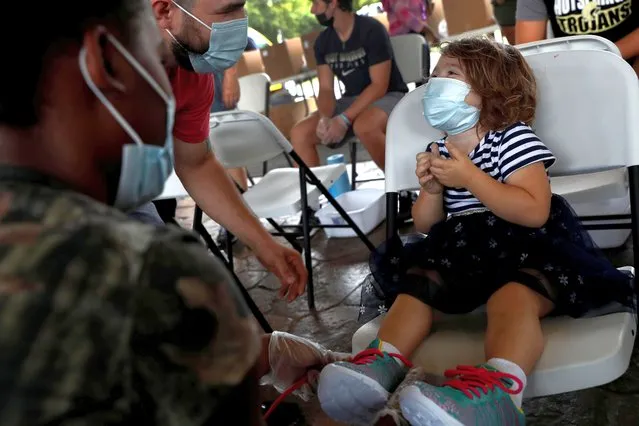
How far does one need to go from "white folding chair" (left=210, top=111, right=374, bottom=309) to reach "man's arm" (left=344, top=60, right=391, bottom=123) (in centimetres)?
49

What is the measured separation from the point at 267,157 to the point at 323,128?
28.3 inches

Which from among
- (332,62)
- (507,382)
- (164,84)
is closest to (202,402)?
(164,84)

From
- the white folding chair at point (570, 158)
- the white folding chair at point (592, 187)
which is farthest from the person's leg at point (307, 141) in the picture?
the white folding chair at point (570, 158)

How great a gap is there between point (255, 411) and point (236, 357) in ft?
0.22

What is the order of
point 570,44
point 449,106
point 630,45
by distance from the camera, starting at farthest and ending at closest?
1. point 630,45
2. point 570,44
3. point 449,106

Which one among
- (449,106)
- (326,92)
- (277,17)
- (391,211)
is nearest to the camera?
(449,106)

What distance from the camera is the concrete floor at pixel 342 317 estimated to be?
1563mm

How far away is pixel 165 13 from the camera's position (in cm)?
147

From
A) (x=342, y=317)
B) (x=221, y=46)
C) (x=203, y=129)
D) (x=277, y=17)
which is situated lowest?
(x=342, y=317)

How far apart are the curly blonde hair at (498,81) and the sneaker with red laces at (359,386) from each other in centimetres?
62

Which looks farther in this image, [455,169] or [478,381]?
[455,169]

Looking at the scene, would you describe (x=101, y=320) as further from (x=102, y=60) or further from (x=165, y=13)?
(x=165, y=13)

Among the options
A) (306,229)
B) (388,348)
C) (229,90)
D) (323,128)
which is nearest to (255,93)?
(229,90)

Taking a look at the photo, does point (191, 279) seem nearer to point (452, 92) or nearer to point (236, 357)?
point (236, 357)
